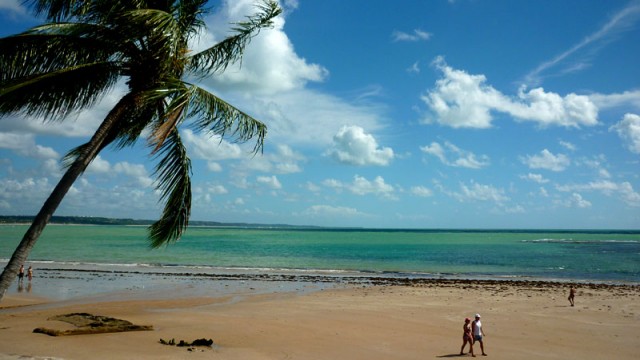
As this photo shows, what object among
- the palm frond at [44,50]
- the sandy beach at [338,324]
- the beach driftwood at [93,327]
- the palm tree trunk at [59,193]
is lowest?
the sandy beach at [338,324]

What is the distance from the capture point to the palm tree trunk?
6.13 meters

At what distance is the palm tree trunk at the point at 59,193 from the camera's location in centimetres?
613

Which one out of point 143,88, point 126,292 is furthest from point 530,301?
Result: point 143,88

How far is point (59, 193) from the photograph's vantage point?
639 cm

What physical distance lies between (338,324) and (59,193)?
1449 centimetres

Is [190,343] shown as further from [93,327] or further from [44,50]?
[44,50]

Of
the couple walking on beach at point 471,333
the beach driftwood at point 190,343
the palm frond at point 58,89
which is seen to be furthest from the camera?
the couple walking on beach at point 471,333

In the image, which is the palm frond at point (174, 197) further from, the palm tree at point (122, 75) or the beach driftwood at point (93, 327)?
the beach driftwood at point (93, 327)

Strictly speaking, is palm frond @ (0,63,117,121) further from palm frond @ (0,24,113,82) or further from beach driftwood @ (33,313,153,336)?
beach driftwood @ (33,313,153,336)

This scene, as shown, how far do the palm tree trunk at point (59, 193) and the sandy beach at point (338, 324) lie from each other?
5.29m

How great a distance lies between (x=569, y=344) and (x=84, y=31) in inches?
685

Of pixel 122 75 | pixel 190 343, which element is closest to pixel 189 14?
pixel 122 75

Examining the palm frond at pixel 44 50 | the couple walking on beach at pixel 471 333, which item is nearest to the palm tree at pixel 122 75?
the palm frond at pixel 44 50

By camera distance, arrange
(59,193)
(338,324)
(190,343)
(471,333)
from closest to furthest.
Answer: (59,193) < (190,343) < (471,333) < (338,324)
